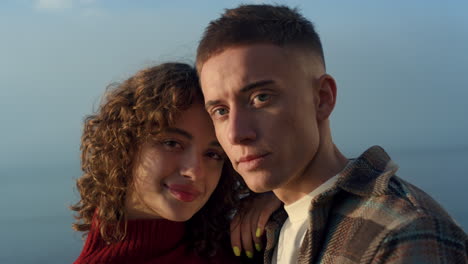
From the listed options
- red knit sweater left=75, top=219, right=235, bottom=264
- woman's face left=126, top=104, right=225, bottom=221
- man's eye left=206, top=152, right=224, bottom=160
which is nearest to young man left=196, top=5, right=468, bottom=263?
woman's face left=126, top=104, right=225, bottom=221

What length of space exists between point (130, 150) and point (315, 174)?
48.0 inches

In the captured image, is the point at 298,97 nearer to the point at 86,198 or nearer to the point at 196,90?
the point at 196,90

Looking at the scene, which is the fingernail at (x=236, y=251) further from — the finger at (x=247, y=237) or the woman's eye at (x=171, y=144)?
the woman's eye at (x=171, y=144)

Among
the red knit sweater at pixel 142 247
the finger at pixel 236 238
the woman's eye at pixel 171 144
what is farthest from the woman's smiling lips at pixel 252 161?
the red knit sweater at pixel 142 247

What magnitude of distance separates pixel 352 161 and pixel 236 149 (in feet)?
1.82

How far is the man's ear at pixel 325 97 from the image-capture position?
2569 mm

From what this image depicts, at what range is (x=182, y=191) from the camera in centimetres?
295

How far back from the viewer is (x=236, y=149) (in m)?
2.45

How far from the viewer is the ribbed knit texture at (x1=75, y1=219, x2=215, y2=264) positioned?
3074mm

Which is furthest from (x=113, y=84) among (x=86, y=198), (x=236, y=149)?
(x=236, y=149)

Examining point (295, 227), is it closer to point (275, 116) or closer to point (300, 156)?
point (300, 156)

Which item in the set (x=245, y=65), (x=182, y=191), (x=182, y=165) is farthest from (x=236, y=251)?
(x=245, y=65)

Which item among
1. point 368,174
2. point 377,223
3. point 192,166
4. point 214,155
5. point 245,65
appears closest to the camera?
point 377,223

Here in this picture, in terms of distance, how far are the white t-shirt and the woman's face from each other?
575mm
